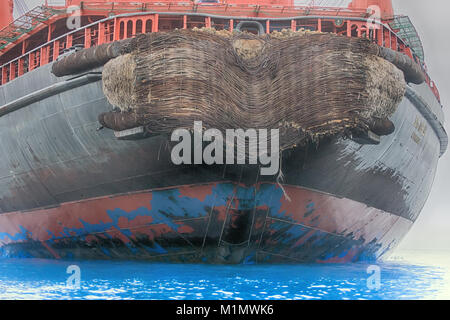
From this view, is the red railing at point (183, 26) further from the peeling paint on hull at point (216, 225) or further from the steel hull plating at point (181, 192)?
the peeling paint on hull at point (216, 225)

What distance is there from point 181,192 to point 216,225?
0.93 meters

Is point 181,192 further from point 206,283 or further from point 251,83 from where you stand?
point 206,283

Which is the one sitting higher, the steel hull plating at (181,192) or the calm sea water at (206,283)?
the steel hull plating at (181,192)

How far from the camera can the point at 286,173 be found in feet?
33.8

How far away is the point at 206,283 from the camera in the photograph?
7.95m

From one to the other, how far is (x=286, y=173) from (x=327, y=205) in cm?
143

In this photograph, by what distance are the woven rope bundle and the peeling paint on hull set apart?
6.10 ft

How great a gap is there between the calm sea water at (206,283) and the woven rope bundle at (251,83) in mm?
2314

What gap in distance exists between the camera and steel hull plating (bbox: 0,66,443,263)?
1039 centimetres

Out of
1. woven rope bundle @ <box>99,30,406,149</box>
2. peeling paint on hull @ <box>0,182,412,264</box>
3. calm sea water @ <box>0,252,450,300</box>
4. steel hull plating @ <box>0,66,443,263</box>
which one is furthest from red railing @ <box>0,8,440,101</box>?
calm sea water @ <box>0,252,450,300</box>

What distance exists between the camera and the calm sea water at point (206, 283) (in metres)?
7.02

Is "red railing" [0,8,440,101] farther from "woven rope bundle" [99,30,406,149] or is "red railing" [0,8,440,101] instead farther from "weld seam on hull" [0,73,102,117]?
"woven rope bundle" [99,30,406,149]

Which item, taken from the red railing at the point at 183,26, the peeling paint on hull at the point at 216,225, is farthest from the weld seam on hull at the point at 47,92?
the peeling paint on hull at the point at 216,225

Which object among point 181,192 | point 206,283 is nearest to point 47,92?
point 181,192
